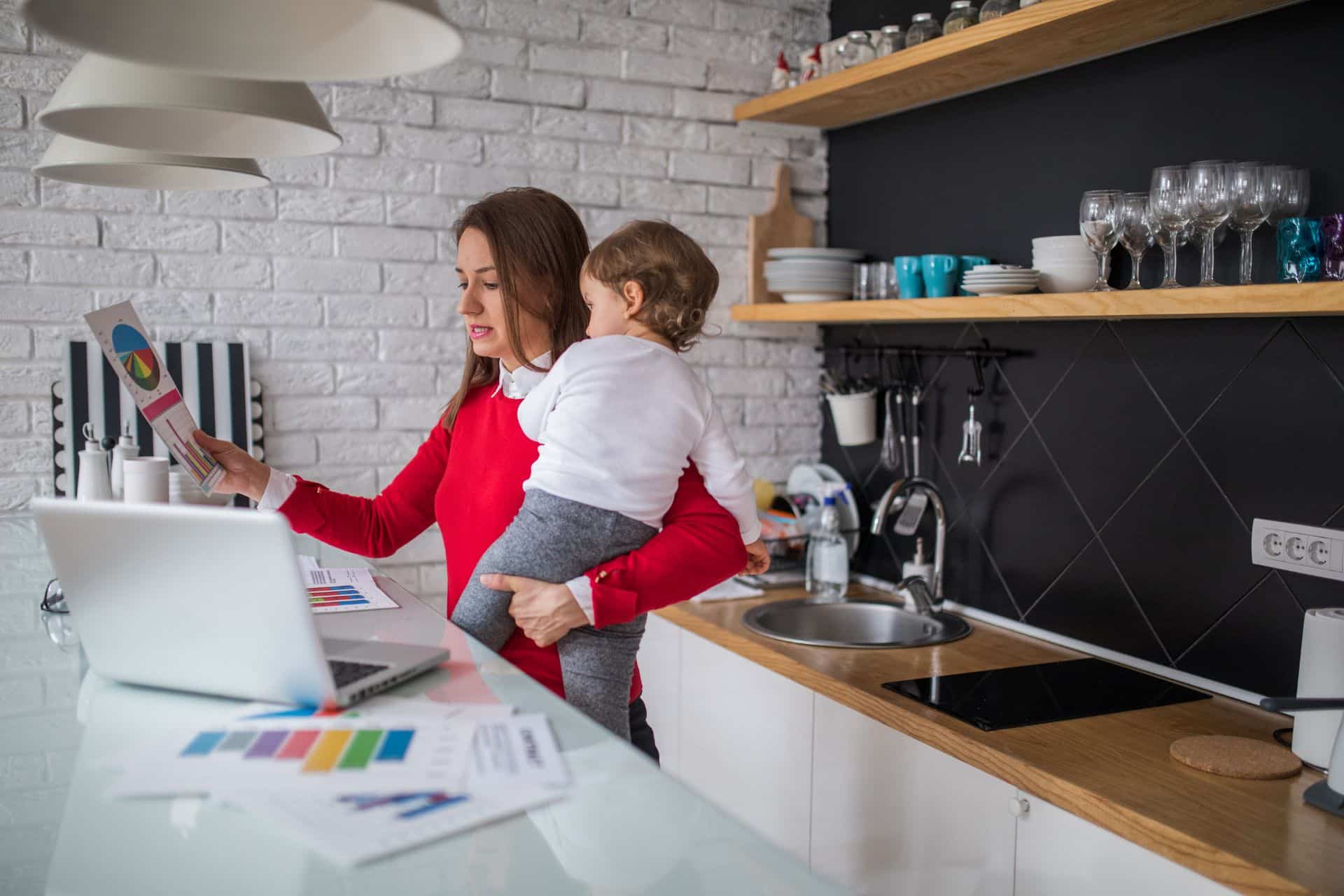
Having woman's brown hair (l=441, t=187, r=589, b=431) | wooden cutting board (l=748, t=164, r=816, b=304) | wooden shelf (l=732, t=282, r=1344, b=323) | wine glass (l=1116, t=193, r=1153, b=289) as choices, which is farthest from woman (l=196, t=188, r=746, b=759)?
wooden cutting board (l=748, t=164, r=816, b=304)

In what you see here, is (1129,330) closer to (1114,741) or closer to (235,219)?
(1114,741)

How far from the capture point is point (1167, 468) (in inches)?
90.0

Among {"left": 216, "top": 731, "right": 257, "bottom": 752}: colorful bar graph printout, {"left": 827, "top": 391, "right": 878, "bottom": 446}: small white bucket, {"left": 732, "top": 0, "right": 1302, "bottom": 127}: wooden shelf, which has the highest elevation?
{"left": 732, "top": 0, "right": 1302, "bottom": 127}: wooden shelf

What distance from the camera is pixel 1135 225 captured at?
2.16m

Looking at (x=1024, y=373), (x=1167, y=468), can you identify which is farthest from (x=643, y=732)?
(x=1024, y=373)

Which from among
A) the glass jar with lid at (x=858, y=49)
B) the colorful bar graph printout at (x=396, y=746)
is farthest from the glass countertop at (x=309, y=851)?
the glass jar with lid at (x=858, y=49)

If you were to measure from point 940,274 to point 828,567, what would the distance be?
Answer: 0.80 metres

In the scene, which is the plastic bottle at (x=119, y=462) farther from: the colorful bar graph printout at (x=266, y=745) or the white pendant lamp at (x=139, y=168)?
the colorful bar graph printout at (x=266, y=745)

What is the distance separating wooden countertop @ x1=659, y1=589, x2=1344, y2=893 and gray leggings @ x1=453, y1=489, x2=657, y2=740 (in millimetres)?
675

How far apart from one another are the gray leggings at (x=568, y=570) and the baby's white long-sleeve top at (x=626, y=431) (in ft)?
0.08

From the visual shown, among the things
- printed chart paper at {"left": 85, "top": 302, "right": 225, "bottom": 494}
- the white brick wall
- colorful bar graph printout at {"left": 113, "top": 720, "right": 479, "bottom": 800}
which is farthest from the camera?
the white brick wall

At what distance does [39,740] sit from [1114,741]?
1.58 meters

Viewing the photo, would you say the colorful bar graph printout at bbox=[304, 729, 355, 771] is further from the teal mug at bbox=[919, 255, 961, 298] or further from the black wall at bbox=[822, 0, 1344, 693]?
the teal mug at bbox=[919, 255, 961, 298]

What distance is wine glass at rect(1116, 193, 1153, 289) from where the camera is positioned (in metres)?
2.15
